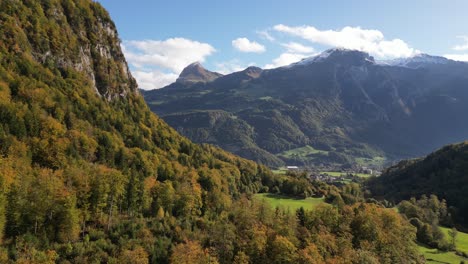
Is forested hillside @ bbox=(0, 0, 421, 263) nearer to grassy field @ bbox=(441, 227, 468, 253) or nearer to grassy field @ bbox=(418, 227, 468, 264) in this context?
grassy field @ bbox=(418, 227, 468, 264)

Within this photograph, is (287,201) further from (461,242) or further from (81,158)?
(81,158)

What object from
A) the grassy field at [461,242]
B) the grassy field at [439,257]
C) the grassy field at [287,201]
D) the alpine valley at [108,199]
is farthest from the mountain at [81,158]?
the grassy field at [461,242]

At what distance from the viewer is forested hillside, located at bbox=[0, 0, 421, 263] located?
84062mm

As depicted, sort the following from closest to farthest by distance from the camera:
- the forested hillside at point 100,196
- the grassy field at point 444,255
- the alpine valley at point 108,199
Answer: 1. the forested hillside at point 100,196
2. the alpine valley at point 108,199
3. the grassy field at point 444,255

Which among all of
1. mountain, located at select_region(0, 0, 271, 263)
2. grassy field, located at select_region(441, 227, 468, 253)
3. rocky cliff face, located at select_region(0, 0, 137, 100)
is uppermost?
rocky cliff face, located at select_region(0, 0, 137, 100)

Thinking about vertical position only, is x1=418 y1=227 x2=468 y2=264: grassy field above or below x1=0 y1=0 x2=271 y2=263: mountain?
below

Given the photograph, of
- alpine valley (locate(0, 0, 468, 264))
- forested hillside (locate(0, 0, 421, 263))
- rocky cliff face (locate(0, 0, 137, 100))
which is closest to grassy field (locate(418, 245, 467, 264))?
alpine valley (locate(0, 0, 468, 264))

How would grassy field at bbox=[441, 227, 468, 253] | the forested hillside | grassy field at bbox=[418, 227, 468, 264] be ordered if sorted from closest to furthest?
the forested hillside < grassy field at bbox=[418, 227, 468, 264] < grassy field at bbox=[441, 227, 468, 253]

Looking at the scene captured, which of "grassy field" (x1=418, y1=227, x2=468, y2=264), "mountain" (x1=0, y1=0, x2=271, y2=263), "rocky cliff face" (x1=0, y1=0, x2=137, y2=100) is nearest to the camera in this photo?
"mountain" (x1=0, y1=0, x2=271, y2=263)

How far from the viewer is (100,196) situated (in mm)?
94125

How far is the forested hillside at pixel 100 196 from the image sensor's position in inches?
3310

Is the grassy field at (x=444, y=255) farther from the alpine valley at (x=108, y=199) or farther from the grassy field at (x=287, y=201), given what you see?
the grassy field at (x=287, y=201)

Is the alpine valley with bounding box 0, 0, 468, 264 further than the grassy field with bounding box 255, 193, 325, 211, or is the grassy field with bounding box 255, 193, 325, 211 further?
the grassy field with bounding box 255, 193, 325, 211

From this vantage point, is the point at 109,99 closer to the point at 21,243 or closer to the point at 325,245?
the point at 21,243
